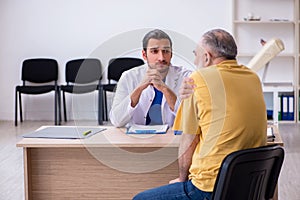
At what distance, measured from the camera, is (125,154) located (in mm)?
2547

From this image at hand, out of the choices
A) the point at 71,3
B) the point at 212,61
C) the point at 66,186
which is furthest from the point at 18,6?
the point at 212,61

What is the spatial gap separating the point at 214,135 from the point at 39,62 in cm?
505

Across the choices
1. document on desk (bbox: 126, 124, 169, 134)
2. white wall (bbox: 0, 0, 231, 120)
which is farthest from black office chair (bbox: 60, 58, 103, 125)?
document on desk (bbox: 126, 124, 169, 134)

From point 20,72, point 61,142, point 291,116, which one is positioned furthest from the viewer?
point 20,72

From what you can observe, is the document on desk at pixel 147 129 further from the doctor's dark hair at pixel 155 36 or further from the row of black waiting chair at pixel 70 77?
the row of black waiting chair at pixel 70 77

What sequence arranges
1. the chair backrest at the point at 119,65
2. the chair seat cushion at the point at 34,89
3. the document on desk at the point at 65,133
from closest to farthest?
1. the document on desk at the point at 65,133
2. the chair seat cushion at the point at 34,89
3. the chair backrest at the point at 119,65

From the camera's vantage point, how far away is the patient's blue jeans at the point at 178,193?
193 centimetres

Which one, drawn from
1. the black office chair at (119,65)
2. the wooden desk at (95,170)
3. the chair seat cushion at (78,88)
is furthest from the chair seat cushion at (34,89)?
the wooden desk at (95,170)

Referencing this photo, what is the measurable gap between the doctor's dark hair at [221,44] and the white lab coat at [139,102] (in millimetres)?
776

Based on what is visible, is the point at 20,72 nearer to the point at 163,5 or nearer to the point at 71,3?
the point at 71,3

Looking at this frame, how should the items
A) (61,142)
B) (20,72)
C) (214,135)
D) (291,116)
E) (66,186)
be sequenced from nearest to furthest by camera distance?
1. (214,135)
2. (61,142)
3. (66,186)
4. (291,116)
5. (20,72)

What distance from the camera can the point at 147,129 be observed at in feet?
8.56

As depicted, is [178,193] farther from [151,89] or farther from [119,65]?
[119,65]

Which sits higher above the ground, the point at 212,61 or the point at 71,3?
the point at 71,3
